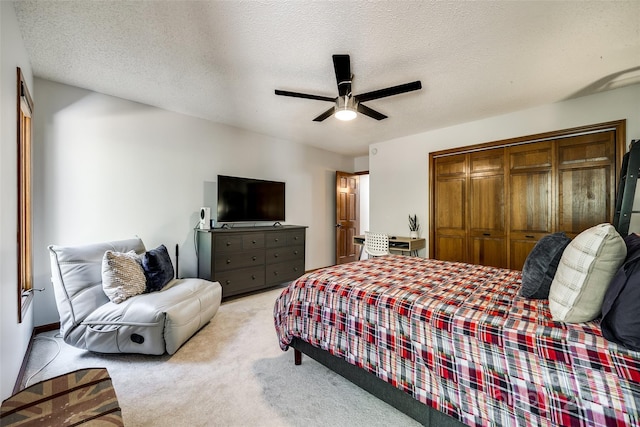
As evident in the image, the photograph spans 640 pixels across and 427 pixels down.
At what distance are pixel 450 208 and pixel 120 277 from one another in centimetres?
422

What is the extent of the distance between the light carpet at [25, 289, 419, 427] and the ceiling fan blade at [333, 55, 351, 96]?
2.31 metres

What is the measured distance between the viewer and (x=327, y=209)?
18.5 feet

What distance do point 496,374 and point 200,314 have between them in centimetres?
236

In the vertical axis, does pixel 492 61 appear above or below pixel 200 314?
above

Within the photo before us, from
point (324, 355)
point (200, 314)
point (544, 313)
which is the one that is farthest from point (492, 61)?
point (200, 314)

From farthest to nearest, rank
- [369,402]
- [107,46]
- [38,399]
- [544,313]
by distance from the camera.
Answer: [107,46] → [369,402] → [544,313] → [38,399]

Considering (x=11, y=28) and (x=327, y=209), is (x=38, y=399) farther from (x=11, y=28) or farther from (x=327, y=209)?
(x=327, y=209)

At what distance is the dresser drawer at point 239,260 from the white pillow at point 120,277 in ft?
3.31

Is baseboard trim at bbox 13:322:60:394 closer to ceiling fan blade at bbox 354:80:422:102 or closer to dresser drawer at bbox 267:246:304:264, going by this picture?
dresser drawer at bbox 267:246:304:264

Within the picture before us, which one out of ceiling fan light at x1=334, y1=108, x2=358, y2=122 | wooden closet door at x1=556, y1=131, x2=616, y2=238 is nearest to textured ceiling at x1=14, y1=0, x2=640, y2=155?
ceiling fan light at x1=334, y1=108, x2=358, y2=122

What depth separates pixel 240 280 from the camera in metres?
3.69

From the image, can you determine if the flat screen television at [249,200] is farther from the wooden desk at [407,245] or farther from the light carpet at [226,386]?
the wooden desk at [407,245]

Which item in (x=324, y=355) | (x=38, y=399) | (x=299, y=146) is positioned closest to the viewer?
(x=38, y=399)

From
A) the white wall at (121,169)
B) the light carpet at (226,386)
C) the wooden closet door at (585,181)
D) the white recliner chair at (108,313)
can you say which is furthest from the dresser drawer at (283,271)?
the wooden closet door at (585,181)
